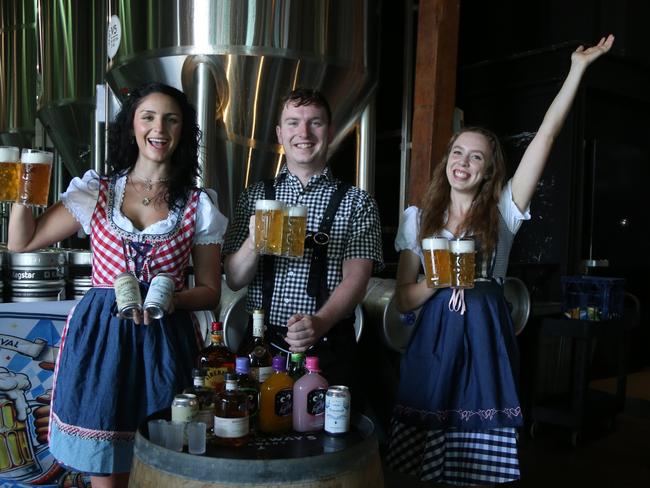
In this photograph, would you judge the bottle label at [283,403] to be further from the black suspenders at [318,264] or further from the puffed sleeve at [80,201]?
the puffed sleeve at [80,201]

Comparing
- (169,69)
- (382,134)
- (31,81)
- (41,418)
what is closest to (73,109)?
(31,81)

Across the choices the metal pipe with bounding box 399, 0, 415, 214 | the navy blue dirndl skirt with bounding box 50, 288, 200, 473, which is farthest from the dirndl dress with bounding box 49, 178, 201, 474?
the metal pipe with bounding box 399, 0, 415, 214

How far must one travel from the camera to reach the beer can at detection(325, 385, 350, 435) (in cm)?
157

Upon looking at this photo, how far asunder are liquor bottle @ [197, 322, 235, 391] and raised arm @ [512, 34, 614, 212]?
4.01 ft

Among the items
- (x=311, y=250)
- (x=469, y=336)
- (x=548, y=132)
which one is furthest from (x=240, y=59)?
(x=469, y=336)

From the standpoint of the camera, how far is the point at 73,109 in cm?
570

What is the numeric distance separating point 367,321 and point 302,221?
137 cm

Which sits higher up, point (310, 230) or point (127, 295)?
point (310, 230)

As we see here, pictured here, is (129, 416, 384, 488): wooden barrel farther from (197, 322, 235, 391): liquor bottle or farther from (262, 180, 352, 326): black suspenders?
(262, 180, 352, 326): black suspenders

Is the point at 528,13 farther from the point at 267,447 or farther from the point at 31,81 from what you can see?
the point at 267,447

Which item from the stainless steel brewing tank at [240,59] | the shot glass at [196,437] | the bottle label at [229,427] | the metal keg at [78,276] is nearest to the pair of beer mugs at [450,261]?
the bottle label at [229,427]

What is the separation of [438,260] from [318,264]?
397 millimetres

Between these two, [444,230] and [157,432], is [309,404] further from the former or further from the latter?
[444,230]

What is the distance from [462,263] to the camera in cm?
212
